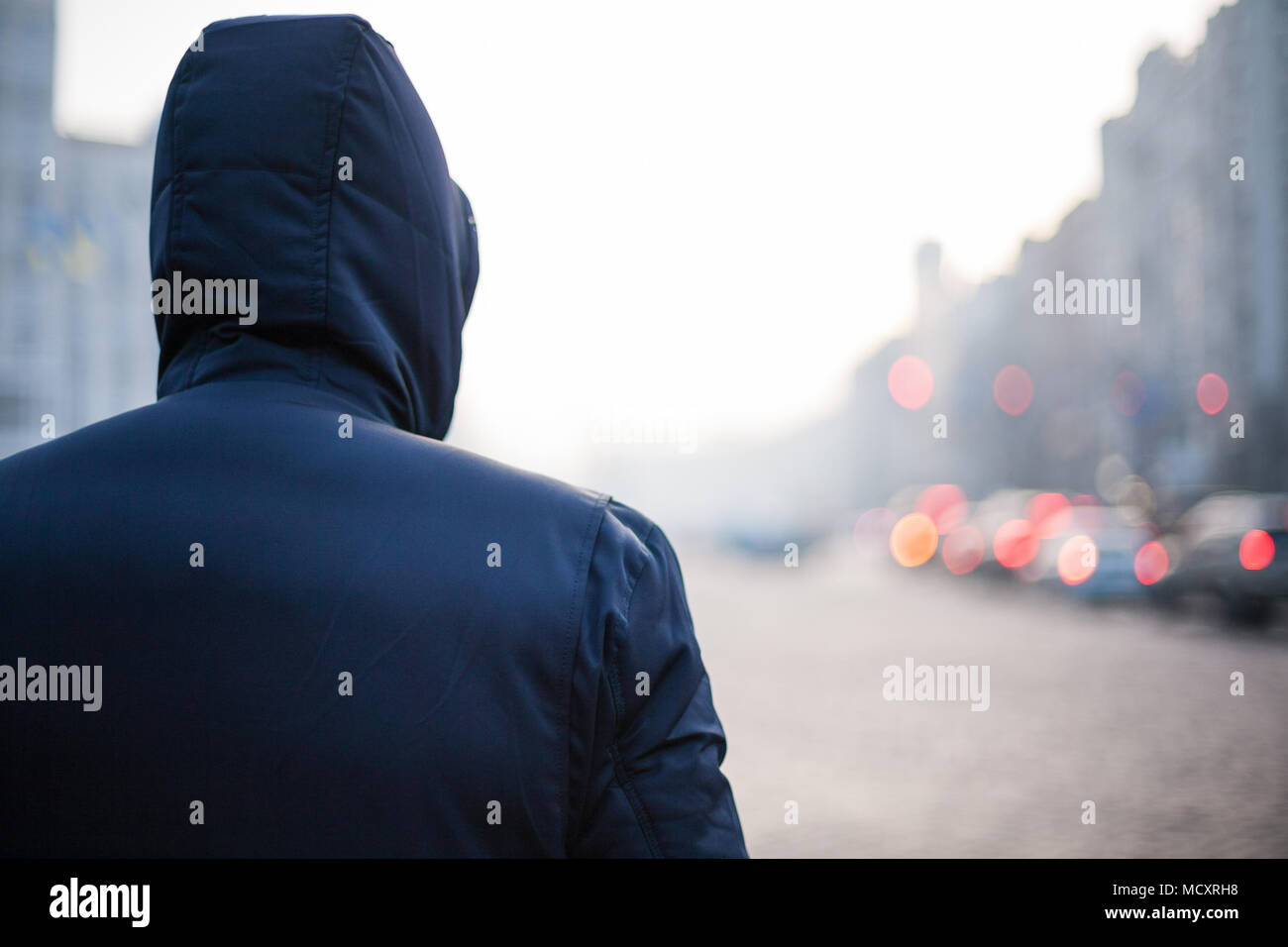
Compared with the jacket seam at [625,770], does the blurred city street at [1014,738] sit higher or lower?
lower

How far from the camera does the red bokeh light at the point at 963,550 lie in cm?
2278

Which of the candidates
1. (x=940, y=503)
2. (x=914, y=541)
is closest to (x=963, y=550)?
(x=914, y=541)

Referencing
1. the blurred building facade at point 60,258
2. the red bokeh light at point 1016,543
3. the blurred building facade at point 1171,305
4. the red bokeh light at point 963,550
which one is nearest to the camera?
the red bokeh light at point 1016,543

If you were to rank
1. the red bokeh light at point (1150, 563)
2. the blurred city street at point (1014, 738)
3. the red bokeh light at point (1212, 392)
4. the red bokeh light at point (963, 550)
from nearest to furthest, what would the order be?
the blurred city street at point (1014, 738) < the red bokeh light at point (1150, 563) < the red bokeh light at point (963, 550) < the red bokeh light at point (1212, 392)

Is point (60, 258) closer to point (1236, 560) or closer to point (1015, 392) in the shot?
point (1236, 560)

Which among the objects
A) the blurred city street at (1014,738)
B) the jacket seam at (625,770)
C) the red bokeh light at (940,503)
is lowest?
the blurred city street at (1014,738)

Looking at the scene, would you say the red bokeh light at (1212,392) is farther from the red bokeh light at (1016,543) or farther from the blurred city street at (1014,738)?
the blurred city street at (1014,738)

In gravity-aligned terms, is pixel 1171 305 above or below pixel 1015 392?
above

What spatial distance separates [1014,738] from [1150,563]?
33.3 ft

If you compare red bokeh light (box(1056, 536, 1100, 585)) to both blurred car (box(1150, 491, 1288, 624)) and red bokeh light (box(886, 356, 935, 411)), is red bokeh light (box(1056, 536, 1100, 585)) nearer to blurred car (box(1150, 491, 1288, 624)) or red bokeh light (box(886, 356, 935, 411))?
blurred car (box(1150, 491, 1288, 624))

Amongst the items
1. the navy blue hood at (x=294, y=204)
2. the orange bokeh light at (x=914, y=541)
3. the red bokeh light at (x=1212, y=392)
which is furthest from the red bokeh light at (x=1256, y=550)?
the red bokeh light at (x=1212, y=392)

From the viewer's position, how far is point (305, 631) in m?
1.25

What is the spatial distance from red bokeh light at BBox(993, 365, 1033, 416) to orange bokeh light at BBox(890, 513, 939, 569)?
42.0 metres

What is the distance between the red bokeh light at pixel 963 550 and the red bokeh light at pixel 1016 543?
104cm
